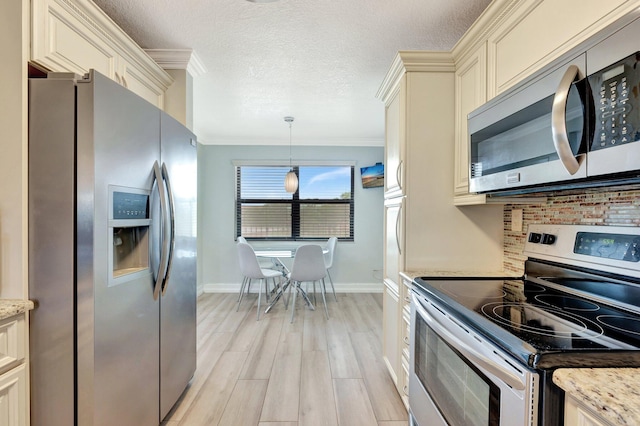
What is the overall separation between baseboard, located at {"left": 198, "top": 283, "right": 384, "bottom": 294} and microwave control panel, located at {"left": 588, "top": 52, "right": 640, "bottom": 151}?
14.2 feet

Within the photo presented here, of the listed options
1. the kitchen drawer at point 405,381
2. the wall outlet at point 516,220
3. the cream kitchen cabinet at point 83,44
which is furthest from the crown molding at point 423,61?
the kitchen drawer at point 405,381

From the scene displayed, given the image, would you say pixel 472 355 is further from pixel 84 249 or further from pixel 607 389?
pixel 84 249

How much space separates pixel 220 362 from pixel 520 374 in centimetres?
238

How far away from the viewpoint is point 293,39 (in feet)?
6.68

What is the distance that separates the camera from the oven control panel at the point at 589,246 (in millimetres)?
1100

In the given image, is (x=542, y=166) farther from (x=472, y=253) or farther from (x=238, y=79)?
(x=238, y=79)

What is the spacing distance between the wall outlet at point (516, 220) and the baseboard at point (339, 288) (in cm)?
336

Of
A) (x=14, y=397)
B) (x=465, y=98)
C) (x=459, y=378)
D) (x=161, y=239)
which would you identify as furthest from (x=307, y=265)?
(x=14, y=397)

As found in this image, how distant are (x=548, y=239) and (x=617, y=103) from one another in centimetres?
86

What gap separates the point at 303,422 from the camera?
184 centimetres

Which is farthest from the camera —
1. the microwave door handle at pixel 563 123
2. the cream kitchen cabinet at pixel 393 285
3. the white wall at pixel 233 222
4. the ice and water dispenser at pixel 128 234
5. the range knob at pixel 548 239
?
the white wall at pixel 233 222

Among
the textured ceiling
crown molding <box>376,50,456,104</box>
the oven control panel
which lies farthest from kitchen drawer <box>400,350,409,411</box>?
the textured ceiling

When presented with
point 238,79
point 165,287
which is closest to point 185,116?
point 238,79

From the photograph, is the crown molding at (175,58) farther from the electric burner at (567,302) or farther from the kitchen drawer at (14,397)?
the electric burner at (567,302)
